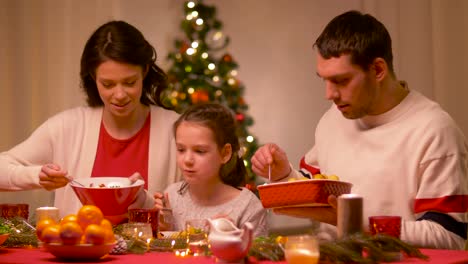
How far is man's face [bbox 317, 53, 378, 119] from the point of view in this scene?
8.24 ft

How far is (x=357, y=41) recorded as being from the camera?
8.25 feet

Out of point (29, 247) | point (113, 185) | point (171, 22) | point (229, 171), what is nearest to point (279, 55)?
point (171, 22)

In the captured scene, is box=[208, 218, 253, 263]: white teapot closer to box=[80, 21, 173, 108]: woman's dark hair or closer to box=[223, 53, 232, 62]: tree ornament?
box=[80, 21, 173, 108]: woman's dark hair

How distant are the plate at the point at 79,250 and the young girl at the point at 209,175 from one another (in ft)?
2.80

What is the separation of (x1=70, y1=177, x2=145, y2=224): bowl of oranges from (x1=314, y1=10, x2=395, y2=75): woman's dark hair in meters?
0.82

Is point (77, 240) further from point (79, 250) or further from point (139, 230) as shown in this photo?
point (139, 230)

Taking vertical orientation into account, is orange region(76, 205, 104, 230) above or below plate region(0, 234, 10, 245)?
above

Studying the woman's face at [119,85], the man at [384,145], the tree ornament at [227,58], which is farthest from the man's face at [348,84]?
the tree ornament at [227,58]

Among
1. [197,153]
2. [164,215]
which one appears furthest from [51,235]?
[197,153]

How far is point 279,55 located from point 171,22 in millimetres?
A: 911

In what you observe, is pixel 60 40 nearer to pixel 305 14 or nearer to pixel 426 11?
pixel 305 14

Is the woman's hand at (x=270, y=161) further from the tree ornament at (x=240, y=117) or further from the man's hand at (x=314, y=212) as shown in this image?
the tree ornament at (x=240, y=117)

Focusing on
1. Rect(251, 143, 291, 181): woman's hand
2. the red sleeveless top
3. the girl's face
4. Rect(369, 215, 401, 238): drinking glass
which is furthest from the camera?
the red sleeveless top

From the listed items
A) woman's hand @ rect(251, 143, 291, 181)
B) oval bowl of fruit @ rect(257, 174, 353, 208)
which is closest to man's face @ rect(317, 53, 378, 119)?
woman's hand @ rect(251, 143, 291, 181)
